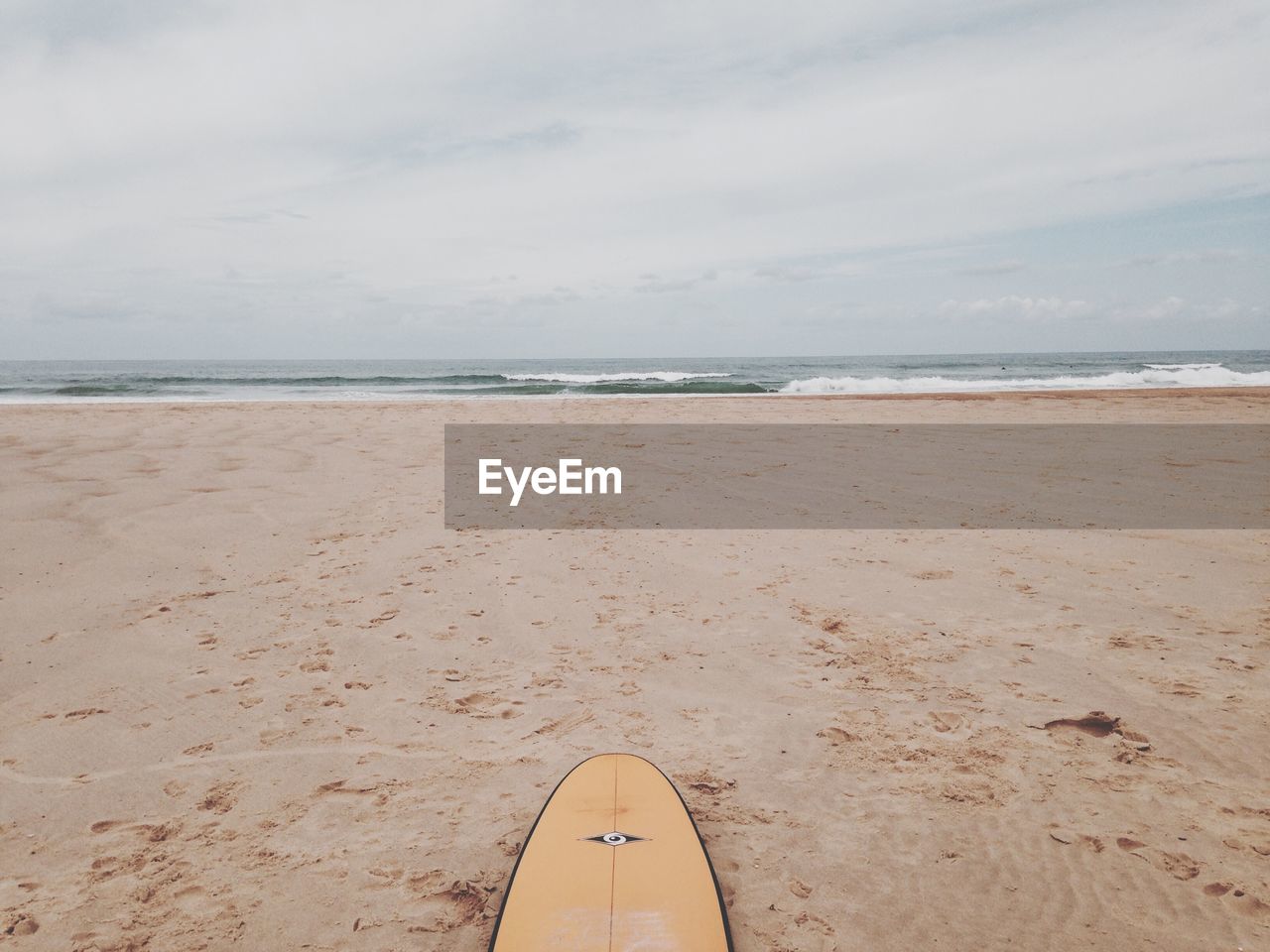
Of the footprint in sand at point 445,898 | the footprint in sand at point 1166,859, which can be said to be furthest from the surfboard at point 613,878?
the footprint in sand at point 1166,859

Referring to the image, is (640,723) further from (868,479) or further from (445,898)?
(868,479)

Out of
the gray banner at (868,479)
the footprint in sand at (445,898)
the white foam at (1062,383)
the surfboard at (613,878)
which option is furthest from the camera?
the white foam at (1062,383)

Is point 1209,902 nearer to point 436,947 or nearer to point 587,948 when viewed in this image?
point 587,948

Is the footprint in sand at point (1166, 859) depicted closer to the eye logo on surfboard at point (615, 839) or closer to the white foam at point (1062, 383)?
the eye logo on surfboard at point (615, 839)

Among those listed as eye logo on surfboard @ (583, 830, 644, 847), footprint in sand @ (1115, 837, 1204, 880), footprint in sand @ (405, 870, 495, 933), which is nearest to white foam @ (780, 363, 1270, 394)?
footprint in sand @ (1115, 837, 1204, 880)

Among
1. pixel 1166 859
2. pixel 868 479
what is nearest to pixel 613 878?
pixel 1166 859

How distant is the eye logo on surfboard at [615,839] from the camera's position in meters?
2.22

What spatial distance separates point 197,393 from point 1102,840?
2963 centimetres

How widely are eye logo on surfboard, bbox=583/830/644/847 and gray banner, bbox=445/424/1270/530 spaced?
3789 millimetres

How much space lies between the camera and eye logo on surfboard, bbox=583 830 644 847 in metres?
2.22

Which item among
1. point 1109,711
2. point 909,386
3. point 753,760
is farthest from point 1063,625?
point 909,386

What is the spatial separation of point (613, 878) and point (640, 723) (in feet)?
3.14

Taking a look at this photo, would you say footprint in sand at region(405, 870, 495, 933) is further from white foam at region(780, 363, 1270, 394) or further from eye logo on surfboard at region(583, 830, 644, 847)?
white foam at region(780, 363, 1270, 394)

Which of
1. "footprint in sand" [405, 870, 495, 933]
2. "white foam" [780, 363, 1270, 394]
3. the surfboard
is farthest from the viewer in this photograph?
"white foam" [780, 363, 1270, 394]
